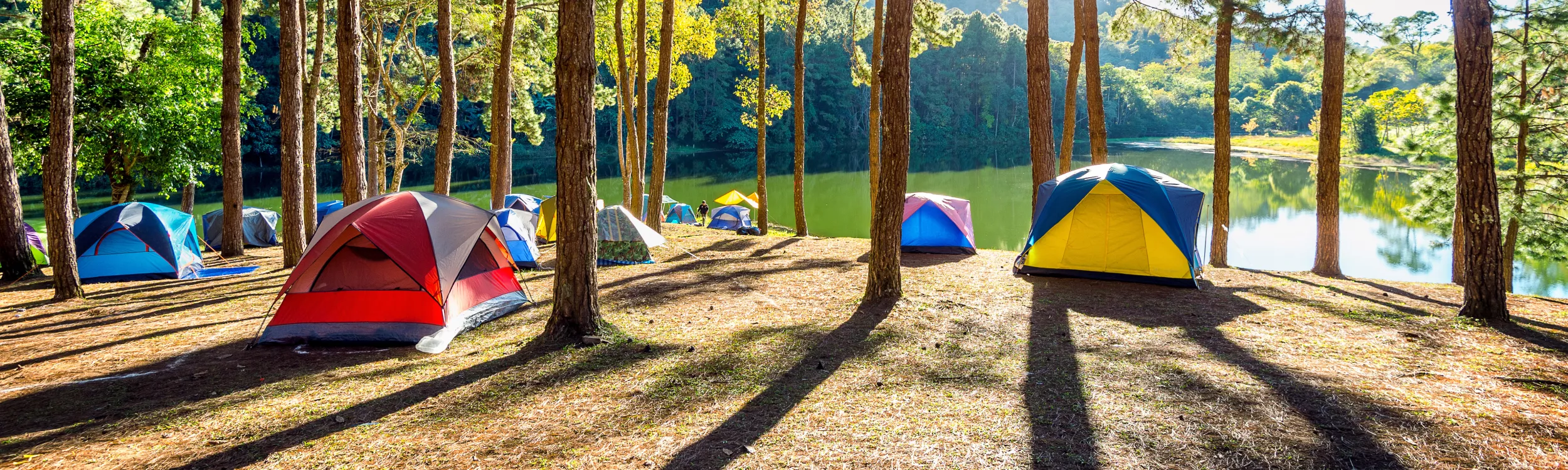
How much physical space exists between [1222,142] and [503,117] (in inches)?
422

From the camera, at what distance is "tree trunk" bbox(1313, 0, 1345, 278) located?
374 inches

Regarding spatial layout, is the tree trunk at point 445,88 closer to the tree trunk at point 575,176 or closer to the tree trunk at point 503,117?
the tree trunk at point 503,117

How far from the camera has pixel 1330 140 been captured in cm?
957

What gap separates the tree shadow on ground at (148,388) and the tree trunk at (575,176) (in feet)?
4.20

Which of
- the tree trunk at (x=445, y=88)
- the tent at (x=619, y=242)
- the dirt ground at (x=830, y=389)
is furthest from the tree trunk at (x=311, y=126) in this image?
the tent at (x=619, y=242)

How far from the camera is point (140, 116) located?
13086 millimetres

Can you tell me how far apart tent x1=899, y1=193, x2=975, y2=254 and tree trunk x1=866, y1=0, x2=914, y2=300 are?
14.4 feet

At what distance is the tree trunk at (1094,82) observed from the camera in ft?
36.2

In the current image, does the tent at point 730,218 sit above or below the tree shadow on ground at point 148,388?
above

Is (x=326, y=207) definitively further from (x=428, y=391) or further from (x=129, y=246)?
(x=428, y=391)

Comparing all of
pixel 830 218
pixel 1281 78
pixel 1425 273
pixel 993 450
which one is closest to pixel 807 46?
pixel 830 218

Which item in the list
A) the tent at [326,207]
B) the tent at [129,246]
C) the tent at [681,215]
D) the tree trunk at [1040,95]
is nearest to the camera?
the tent at [129,246]

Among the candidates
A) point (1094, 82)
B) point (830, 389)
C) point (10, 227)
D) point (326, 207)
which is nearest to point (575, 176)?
point (830, 389)

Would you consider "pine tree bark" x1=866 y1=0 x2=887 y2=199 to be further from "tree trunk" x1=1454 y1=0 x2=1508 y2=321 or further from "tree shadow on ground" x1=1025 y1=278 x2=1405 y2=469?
"tree trunk" x1=1454 y1=0 x2=1508 y2=321
